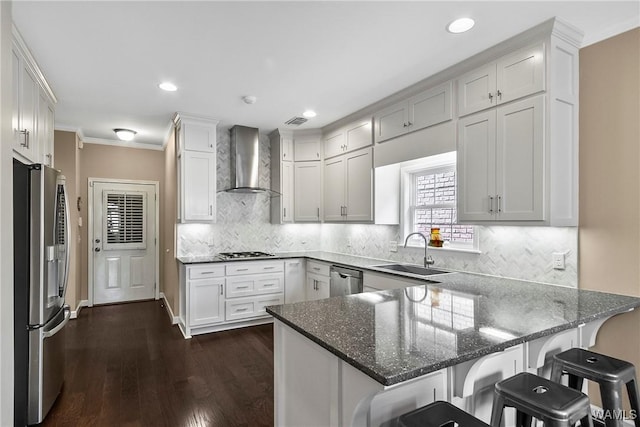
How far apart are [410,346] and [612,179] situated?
6.50ft

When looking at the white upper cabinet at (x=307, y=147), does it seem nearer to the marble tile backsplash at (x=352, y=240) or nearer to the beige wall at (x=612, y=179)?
the marble tile backsplash at (x=352, y=240)

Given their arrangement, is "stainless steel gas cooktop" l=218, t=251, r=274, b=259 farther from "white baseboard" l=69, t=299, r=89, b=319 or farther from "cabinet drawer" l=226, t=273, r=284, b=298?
"white baseboard" l=69, t=299, r=89, b=319

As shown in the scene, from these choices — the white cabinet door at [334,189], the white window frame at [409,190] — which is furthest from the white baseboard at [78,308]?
the white window frame at [409,190]

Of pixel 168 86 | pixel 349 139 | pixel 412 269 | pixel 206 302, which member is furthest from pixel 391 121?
pixel 206 302

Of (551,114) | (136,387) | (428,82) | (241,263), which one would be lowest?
(136,387)

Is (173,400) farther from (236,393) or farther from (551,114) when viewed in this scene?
(551,114)

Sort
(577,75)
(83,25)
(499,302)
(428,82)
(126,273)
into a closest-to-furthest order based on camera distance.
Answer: (499,302) → (83,25) → (577,75) → (428,82) → (126,273)

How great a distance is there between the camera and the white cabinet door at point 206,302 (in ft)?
13.0

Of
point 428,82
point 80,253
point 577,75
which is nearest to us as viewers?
point 577,75

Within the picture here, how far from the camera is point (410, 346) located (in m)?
1.26

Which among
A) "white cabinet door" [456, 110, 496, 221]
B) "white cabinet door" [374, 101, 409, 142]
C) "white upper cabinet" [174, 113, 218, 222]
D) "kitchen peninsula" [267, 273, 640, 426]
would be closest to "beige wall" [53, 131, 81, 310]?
"white upper cabinet" [174, 113, 218, 222]

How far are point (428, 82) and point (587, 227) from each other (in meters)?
1.70

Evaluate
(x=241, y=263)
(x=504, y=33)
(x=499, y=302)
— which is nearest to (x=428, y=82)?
(x=504, y=33)

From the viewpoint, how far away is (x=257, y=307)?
4367 mm
